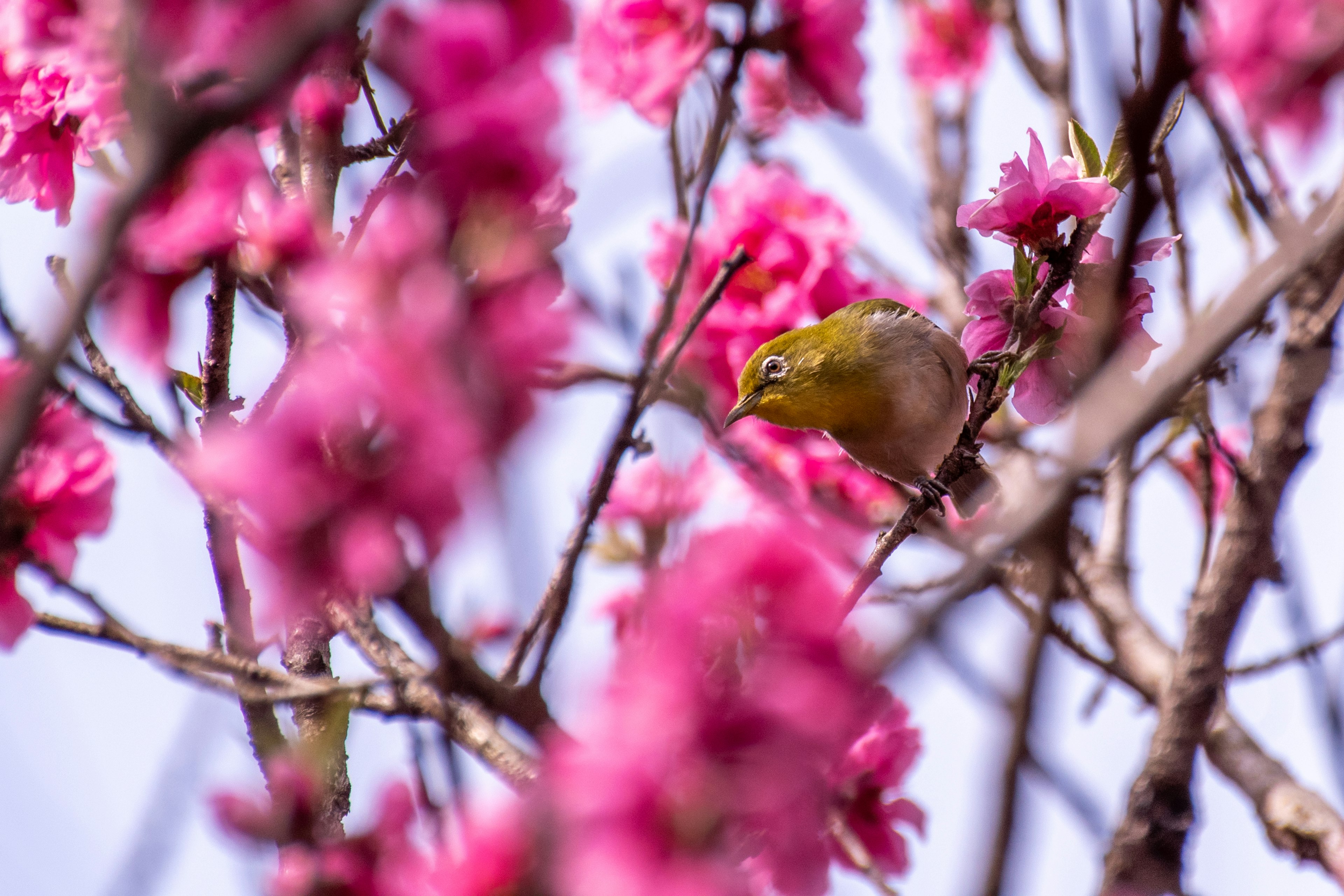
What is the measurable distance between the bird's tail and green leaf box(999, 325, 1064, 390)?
6.08 feet

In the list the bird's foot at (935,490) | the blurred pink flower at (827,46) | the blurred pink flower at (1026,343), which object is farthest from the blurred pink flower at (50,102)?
the bird's foot at (935,490)

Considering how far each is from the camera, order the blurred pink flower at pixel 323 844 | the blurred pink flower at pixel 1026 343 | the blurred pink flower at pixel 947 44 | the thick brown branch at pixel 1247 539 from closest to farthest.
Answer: the blurred pink flower at pixel 323 844 → the blurred pink flower at pixel 1026 343 → the thick brown branch at pixel 1247 539 → the blurred pink flower at pixel 947 44

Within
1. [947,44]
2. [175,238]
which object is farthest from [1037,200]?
[947,44]

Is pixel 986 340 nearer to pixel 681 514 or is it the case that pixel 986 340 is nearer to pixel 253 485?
pixel 681 514

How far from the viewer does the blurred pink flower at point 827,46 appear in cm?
220

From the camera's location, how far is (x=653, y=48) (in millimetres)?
2219

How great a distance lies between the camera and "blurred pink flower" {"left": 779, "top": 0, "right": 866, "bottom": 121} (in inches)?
86.5

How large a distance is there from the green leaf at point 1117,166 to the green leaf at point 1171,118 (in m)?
0.09

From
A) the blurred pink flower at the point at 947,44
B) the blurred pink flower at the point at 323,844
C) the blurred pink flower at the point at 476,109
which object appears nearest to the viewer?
the blurred pink flower at the point at 476,109

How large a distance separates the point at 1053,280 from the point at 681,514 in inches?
34.5

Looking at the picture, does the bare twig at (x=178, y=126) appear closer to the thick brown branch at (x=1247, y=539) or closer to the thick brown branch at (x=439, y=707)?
the thick brown branch at (x=439, y=707)

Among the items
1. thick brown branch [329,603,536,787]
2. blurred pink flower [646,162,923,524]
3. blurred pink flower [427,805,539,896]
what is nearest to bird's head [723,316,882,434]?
blurred pink flower [646,162,923,524]

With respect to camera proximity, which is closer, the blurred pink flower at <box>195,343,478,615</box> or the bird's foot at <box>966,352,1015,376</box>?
the blurred pink flower at <box>195,343,478,615</box>

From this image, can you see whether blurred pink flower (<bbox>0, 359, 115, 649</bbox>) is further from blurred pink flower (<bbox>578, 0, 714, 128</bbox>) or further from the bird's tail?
the bird's tail
